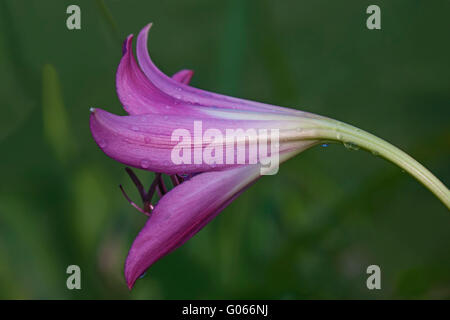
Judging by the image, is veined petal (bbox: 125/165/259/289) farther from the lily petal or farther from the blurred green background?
the blurred green background

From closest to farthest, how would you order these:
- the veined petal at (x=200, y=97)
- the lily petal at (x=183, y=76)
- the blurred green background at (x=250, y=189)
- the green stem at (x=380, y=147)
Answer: the green stem at (x=380, y=147) → the veined petal at (x=200, y=97) → the lily petal at (x=183, y=76) → the blurred green background at (x=250, y=189)

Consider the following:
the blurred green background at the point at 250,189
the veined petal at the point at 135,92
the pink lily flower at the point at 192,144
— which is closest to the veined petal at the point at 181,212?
the pink lily flower at the point at 192,144

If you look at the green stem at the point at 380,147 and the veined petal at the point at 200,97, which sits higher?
the veined petal at the point at 200,97

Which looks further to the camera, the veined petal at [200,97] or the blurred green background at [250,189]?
the blurred green background at [250,189]

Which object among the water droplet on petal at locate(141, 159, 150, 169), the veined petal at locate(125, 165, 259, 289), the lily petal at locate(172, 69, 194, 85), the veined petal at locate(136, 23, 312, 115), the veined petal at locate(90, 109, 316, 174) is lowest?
the veined petal at locate(125, 165, 259, 289)

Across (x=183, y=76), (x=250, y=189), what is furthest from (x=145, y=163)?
(x=250, y=189)

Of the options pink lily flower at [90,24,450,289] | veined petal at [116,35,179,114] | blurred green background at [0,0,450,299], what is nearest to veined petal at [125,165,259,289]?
pink lily flower at [90,24,450,289]

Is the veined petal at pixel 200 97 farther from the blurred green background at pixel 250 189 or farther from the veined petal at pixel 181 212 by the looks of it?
the blurred green background at pixel 250 189

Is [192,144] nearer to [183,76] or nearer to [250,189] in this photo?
[183,76]
